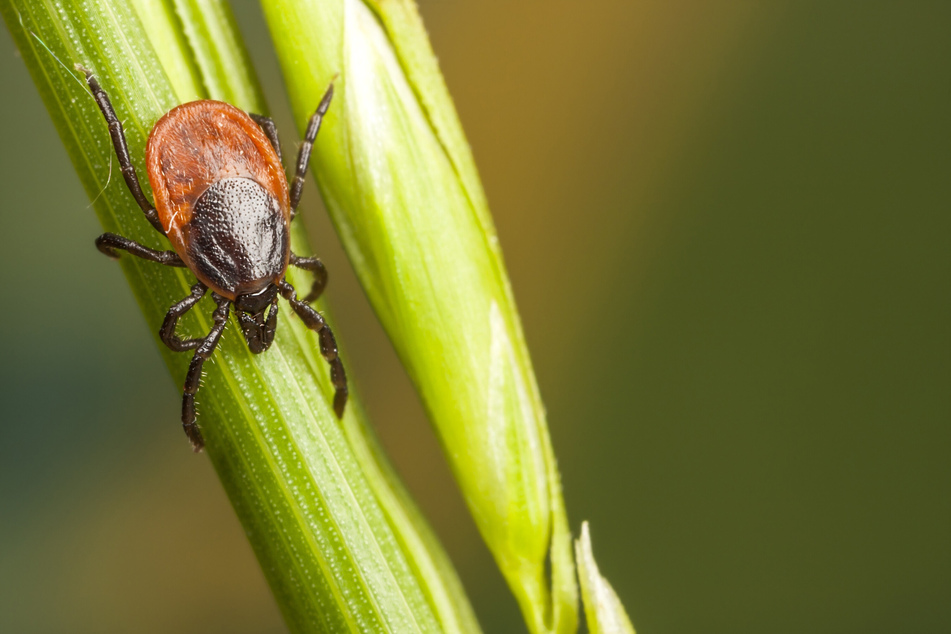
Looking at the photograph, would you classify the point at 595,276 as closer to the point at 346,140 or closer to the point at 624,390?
the point at 624,390

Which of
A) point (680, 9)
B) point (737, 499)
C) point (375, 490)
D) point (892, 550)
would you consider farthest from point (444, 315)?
point (680, 9)

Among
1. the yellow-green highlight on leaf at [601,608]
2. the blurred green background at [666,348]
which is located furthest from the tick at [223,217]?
the blurred green background at [666,348]

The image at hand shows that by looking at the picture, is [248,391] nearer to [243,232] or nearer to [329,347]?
[329,347]

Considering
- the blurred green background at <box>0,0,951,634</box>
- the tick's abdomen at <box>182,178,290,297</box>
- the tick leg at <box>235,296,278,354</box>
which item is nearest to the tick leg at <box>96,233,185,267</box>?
the tick leg at <box>235,296,278,354</box>

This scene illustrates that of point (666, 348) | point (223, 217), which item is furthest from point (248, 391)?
point (666, 348)

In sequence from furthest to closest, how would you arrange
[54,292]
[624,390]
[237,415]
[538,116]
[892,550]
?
[538,116] < [624,390] < [54,292] < [892,550] < [237,415]

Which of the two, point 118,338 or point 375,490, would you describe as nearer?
point 375,490
